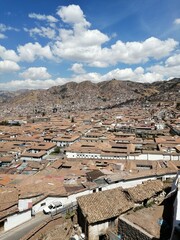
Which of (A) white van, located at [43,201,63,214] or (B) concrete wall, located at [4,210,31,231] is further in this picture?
(A) white van, located at [43,201,63,214]

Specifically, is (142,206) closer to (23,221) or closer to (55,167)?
(23,221)

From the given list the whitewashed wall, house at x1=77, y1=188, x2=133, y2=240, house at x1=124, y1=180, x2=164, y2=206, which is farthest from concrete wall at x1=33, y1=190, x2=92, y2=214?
the whitewashed wall

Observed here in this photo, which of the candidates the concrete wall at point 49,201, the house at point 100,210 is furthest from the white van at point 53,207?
the house at point 100,210

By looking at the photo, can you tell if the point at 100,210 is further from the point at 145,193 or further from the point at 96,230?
the point at 145,193

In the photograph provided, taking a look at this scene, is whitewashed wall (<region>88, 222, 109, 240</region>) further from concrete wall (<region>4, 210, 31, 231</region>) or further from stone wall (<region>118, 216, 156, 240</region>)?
concrete wall (<region>4, 210, 31, 231</region>)

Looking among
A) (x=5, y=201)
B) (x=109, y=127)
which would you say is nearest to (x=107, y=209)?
(x=5, y=201)

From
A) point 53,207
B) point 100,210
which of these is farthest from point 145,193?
point 53,207

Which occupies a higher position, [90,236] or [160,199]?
[160,199]
